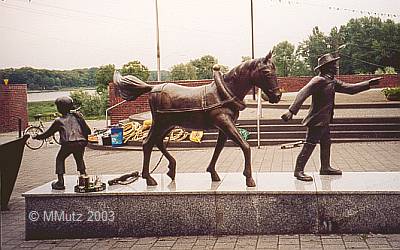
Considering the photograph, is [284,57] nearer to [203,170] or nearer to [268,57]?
[203,170]

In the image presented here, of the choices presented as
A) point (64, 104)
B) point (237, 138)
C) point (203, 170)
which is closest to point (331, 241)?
point (237, 138)

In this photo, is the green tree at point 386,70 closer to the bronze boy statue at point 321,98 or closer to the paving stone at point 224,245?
the bronze boy statue at point 321,98

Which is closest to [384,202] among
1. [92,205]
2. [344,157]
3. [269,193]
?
[269,193]

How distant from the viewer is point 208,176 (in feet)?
20.9

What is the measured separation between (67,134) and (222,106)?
5.63 feet

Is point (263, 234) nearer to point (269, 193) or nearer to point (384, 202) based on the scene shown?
point (269, 193)

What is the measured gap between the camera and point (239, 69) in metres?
5.77

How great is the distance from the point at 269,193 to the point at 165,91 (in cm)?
162

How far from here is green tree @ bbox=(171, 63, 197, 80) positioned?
33.1 m

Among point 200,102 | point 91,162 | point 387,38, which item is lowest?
point 91,162

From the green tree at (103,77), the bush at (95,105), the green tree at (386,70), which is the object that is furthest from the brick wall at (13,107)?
the green tree at (386,70)

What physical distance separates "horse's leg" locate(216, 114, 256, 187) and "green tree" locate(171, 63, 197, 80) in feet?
88.8

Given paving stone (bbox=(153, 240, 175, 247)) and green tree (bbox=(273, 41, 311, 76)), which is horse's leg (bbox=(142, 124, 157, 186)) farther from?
green tree (bbox=(273, 41, 311, 76))

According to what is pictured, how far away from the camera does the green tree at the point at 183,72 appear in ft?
108
